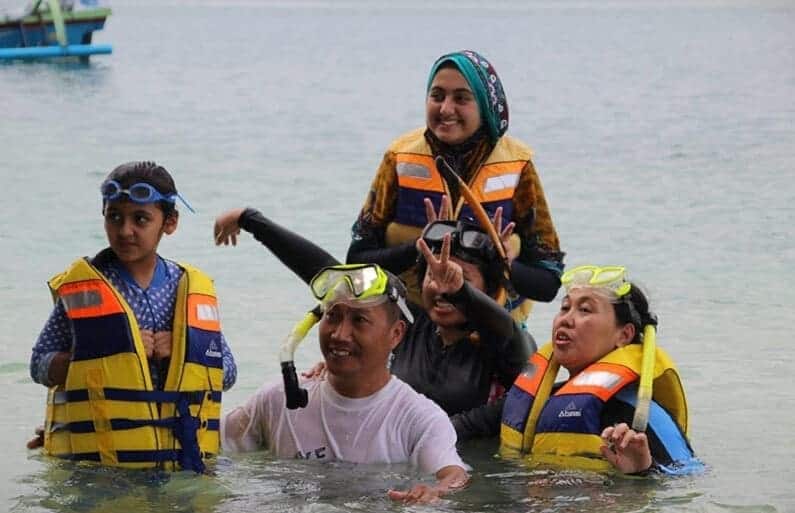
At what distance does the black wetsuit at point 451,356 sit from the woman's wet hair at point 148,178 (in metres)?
0.68

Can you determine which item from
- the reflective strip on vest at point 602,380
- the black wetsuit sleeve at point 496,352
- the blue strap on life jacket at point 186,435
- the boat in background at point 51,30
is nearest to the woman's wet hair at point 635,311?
the reflective strip on vest at point 602,380

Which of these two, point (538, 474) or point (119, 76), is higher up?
point (119, 76)

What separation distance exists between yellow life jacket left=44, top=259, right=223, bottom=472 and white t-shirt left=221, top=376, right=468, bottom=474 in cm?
23

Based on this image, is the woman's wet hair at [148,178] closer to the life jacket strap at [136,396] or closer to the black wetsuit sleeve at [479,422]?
the life jacket strap at [136,396]

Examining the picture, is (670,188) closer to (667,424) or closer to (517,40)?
(667,424)

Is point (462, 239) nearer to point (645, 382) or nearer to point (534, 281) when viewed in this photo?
point (534, 281)

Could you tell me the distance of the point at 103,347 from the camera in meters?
5.13

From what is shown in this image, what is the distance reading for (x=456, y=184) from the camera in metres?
6.20

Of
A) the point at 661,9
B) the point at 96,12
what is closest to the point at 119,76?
the point at 96,12

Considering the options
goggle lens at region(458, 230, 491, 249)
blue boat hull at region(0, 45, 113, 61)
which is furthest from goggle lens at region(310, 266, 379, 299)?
blue boat hull at region(0, 45, 113, 61)

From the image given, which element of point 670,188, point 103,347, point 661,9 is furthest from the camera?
point 661,9

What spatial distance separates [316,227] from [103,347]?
9524 millimetres

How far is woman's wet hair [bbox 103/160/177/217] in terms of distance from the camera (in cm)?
516

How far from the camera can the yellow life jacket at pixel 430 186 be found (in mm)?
6148
